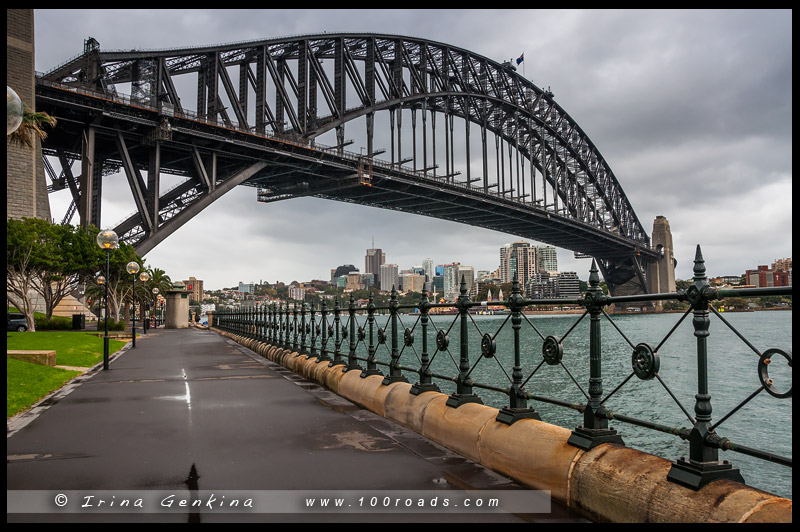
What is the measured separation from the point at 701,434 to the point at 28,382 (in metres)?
11.7

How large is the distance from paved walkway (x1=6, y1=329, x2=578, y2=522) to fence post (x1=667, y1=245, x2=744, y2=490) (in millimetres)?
894

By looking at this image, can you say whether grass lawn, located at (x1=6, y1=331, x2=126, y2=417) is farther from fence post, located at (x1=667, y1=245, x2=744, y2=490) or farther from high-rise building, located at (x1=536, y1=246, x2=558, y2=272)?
high-rise building, located at (x1=536, y1=246, x2=558, y2=272)

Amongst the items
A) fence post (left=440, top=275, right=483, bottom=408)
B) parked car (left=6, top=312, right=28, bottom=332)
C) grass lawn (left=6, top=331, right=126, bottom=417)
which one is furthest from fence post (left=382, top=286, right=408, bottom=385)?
parked car (left=6, top=312, right=28, bottom=332)

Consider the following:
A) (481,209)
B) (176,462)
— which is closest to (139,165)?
(481,209)

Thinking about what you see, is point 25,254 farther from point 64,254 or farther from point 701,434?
point 701,434

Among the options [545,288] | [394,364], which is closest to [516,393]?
[394,364]

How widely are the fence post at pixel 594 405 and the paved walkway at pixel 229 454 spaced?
1.77 ft

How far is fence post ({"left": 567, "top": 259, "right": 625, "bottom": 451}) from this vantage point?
14.5 ft

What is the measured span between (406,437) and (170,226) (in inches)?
1760

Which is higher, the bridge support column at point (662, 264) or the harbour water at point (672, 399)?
the bridge support column at point (662, 264)

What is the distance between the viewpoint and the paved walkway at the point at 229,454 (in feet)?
15.3

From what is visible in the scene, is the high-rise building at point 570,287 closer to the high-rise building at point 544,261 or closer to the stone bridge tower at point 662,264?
the high-rise building at point 544,261

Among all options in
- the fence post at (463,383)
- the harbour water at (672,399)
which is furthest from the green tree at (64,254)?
the fence post at (463,383)
